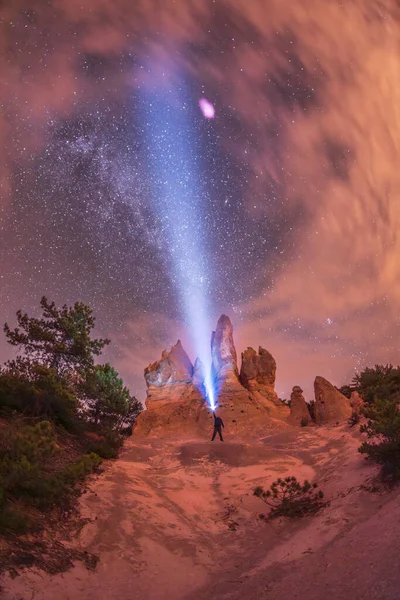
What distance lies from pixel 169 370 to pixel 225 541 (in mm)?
30560

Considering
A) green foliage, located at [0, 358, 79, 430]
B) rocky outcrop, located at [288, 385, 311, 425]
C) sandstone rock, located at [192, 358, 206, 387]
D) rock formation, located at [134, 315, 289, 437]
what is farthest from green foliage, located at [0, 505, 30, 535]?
sandstone rock, located at [192, 358, 206, 387]

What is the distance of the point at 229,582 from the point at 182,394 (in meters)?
28.8

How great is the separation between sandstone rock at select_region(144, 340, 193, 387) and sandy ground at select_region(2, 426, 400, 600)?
2337 centimetres

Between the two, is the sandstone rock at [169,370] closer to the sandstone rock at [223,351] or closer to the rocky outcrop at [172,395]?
the rocky outcrop at [172,395]

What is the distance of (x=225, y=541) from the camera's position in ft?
30.2

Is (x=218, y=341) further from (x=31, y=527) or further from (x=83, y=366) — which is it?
(x=31, y=527)

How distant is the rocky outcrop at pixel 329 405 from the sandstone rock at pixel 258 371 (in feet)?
28.7

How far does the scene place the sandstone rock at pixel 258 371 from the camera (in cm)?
3819

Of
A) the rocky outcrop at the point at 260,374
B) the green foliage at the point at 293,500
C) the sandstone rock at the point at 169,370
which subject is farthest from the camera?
the sandstone rock at the point at 169,370

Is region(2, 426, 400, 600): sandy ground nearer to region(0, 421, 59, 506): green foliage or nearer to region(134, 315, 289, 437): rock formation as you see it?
region(0, 421, 59, 506): green foliage

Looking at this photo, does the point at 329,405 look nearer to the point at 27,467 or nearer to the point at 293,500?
the point at 293,500

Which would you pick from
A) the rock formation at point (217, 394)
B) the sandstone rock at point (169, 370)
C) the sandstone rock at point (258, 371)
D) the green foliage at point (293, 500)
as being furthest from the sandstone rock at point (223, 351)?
the green foliage at point (293, 500)

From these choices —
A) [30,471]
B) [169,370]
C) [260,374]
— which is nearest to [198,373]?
[169,370]

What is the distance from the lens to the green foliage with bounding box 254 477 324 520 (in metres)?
10.0
